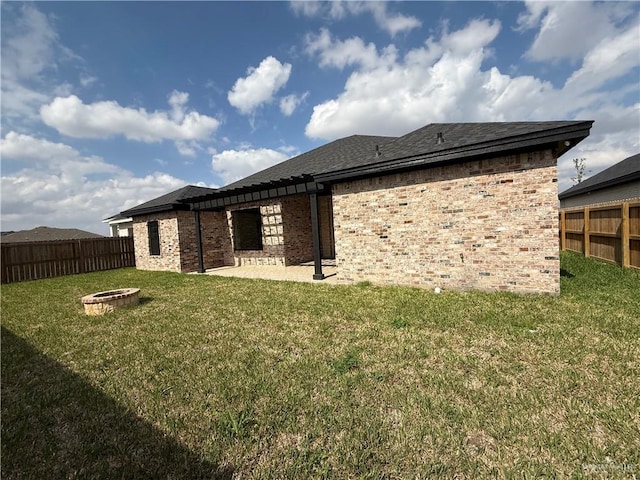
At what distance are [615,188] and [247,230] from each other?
16272 mm

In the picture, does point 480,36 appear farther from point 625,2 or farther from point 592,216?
point 592,216

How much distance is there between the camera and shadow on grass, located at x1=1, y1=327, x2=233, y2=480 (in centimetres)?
201

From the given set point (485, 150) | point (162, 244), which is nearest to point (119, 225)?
point (162, 244)

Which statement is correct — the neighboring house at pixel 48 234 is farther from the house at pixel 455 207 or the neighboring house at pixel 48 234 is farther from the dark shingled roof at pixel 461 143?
the dark shingled roof at pixel 461 143

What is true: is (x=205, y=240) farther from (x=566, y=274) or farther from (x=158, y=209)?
(x=566, y=274)

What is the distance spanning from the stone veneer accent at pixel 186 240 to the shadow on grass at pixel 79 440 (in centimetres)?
1008

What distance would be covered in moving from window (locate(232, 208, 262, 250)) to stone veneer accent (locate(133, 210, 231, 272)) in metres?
0.76

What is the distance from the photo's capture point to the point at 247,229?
13.1 meters

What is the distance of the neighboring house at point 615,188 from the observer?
10.8 m

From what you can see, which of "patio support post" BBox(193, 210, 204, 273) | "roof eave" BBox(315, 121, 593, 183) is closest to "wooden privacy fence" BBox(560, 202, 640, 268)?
"roof eave" BBox(315, 121, 593, 183)

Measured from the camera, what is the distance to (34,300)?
8109mm

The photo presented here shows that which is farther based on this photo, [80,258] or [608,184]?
[80,258]

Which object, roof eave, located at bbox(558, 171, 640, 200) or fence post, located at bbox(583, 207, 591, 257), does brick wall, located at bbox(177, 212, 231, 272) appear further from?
roof eave, located at bbox(558, 171, 640, 200)

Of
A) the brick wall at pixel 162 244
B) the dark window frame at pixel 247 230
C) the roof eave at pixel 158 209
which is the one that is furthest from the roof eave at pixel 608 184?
the brick wall at pixel 162 244
